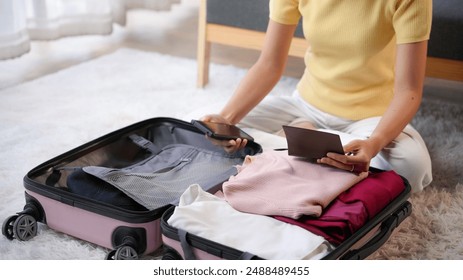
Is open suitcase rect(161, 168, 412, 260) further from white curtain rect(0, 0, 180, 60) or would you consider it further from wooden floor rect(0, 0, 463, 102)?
white curtain rect(0, 0, 180, 60)

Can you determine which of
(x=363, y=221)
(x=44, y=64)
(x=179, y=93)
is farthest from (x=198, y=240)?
(x=44, y=64)

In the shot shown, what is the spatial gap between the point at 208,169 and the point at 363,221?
39cm

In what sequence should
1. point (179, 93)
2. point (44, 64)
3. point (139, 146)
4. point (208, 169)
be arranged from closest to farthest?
point (208, 169), point (139, 146), point (179, 93), point (44, 64)

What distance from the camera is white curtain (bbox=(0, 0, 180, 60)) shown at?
7.48 feet

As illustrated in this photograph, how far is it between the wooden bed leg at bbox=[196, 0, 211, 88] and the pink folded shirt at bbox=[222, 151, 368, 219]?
1051mm

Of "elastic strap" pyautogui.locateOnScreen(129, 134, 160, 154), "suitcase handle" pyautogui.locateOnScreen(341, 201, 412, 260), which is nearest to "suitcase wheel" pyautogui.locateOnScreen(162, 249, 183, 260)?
"suitcase handle" pyautogui.locateOnScreen(341, 201, 412, 260)

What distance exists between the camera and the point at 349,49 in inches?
59.4

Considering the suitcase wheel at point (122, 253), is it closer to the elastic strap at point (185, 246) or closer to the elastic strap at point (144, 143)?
the elastic strap at point (185, 246)

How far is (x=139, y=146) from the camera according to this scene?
5.07 feet

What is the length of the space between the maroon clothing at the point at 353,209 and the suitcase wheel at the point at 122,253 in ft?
0.89

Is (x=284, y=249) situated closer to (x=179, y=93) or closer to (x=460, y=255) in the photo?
(x=460, y=255)

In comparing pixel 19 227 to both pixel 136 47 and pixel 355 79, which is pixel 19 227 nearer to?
pixel 355 79

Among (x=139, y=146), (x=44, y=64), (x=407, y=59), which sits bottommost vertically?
(x=44, y=64)

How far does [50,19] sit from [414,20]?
5.18 feet
